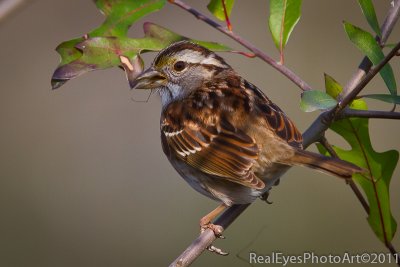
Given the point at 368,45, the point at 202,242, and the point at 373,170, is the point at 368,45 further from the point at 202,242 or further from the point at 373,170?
the point at 202,242

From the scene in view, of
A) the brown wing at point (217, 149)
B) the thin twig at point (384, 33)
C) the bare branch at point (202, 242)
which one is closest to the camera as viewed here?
the bare branch at point (202, 242)

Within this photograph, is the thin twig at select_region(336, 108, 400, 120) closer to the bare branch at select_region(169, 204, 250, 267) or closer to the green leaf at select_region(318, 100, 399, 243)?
the green leaf at select_region(318, 100, 399, 243)

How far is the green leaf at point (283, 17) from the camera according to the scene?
3.07 metres

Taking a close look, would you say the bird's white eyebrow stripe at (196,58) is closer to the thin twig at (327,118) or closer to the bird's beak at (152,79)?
the bird's beak at (152,79)

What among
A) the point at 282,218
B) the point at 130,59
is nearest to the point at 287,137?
the point at 130,59

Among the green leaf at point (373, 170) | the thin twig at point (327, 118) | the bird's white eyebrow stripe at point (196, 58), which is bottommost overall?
the green leaf at point (373, 170)

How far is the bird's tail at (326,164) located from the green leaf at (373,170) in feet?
0.33

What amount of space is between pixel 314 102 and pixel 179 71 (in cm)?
143

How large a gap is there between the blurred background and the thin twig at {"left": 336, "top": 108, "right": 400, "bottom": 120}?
2.95 metres

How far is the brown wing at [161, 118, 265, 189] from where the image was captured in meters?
3.29

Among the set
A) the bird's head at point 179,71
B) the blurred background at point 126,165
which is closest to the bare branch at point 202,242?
the bird's head at point 179,71

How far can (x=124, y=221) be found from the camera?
6688mm

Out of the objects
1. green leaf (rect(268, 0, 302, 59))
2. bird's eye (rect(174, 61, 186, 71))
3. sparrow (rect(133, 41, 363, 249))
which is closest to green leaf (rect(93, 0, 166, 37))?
sparrow (rect(133, 41, 363, 249))

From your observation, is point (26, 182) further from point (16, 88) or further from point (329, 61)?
point (329, 61)
